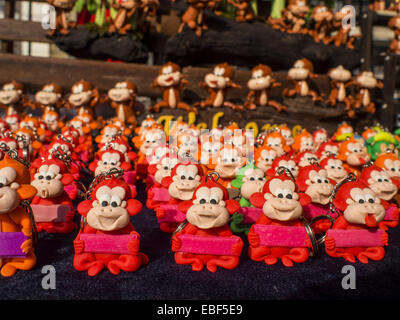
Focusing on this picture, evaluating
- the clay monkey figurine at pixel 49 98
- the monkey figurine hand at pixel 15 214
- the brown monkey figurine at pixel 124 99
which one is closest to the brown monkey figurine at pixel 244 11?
the brown monkey figurine at pixel 124 99

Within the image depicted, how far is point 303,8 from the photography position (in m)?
4.90

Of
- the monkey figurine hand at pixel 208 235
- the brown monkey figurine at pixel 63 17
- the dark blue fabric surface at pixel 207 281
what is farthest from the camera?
the brown monkey figurine at pixel 63 17

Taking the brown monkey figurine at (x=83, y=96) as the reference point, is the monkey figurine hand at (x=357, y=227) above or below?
below

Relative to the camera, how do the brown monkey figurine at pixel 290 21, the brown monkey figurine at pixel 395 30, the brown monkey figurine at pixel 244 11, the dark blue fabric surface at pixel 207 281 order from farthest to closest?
1. the brown monkey figurine at pixel 290 21
2. the brown monkey figurine at pixel 395 30
3. the brown monkey figurine at pixel 244 11
4. the dark blue fabric surface at pixel 207 281

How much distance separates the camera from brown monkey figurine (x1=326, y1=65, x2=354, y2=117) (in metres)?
4.46

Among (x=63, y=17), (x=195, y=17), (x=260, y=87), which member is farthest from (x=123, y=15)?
(x=260, y=87)

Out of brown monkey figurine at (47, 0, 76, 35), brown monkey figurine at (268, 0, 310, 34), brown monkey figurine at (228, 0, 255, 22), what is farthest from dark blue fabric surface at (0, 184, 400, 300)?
brown monkey figurine at (268, 0, 310, 34)

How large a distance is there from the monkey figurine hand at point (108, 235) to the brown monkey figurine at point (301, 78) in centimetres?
353

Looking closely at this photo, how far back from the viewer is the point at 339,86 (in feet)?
15.0

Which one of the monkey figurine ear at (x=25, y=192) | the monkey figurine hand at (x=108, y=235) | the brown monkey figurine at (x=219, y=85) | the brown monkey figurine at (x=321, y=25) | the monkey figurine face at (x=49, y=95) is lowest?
the monkey figurine hand at (x=108, y=235)

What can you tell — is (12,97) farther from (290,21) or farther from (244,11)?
(290,21)

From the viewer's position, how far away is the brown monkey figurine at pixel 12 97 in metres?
3.74

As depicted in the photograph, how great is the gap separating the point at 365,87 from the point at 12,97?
462 centimetres

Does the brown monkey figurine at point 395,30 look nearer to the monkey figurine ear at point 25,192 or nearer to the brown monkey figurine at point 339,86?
the brown monkey figurine at point 339,86
